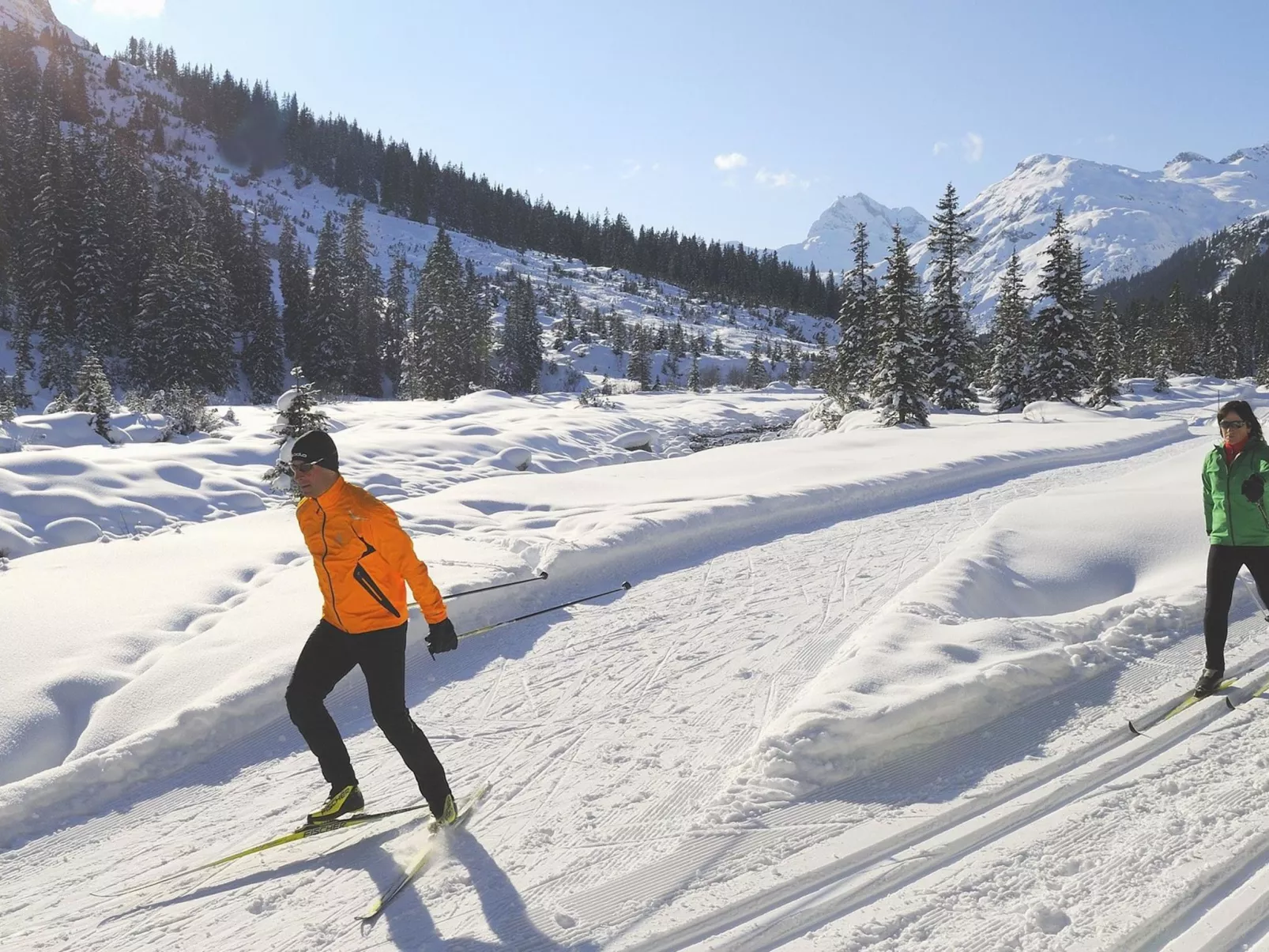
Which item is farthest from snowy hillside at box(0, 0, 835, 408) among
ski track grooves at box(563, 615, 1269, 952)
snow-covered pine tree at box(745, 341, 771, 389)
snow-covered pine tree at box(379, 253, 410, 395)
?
ski track grooves at box(563, 615, 1269, 952)

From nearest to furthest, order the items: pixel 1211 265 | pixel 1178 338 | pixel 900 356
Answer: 1. pixel 900 356
2. pixel 1178 338
3. pixel 1211 265

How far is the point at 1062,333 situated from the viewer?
33.9 meters

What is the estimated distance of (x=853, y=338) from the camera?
37.6m

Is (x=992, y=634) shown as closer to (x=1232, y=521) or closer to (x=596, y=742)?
(x=1232, y=521)

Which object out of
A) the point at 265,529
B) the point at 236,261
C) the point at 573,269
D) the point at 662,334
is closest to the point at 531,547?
the point at 265,529

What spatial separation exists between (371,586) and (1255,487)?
525 centimetres

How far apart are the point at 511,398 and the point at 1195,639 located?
28823 mm

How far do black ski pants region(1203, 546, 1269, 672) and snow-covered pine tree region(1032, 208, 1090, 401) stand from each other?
110ft

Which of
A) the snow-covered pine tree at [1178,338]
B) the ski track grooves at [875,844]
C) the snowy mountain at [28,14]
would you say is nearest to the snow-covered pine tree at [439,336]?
the ski track grooves at [875,844]

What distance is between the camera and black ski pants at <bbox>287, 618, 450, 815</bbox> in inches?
138

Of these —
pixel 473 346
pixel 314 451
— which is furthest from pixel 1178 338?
pixel 314 451

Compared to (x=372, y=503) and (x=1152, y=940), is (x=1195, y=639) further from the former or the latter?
(x=372, y=503)

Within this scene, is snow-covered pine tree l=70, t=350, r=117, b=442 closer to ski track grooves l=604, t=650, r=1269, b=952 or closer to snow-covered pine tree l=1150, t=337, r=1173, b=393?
ski track grooves l=604, t=650, r=1269, b=952

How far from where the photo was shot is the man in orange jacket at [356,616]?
137 inches
